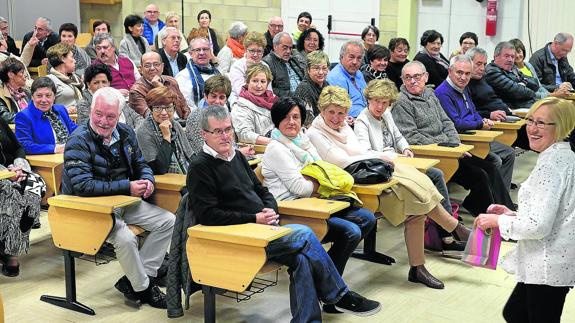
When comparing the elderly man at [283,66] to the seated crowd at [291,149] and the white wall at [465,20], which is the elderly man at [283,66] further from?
the white wall at [465,20]

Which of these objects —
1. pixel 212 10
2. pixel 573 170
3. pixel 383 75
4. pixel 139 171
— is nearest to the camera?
pixel 573 170

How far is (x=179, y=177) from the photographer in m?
4.15

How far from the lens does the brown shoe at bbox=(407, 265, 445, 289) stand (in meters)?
4.29

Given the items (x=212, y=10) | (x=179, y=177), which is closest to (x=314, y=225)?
(x=179, y=177)

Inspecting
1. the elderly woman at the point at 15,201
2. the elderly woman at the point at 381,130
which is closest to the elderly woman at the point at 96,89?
the elderly woman at the point at 15,201

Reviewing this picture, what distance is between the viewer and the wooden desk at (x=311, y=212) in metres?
3.69

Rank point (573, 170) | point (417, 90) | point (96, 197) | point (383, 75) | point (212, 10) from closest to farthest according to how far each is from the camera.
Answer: point (573, 170)
point (96, 197)
point (417, 90)
point (383, 75)
point (212, 10)

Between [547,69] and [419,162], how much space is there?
402cm

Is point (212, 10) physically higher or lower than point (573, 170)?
higher

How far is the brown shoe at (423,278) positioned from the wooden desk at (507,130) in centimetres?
222

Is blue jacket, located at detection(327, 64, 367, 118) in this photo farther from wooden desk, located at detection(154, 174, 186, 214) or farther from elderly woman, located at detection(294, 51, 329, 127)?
wooden desk, located at detection(154, 174, 186, 214)

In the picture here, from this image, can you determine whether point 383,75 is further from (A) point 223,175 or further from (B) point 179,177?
(A) point 223,175

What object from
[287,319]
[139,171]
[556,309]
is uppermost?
[139,171]

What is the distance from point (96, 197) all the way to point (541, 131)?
86.6 inches
